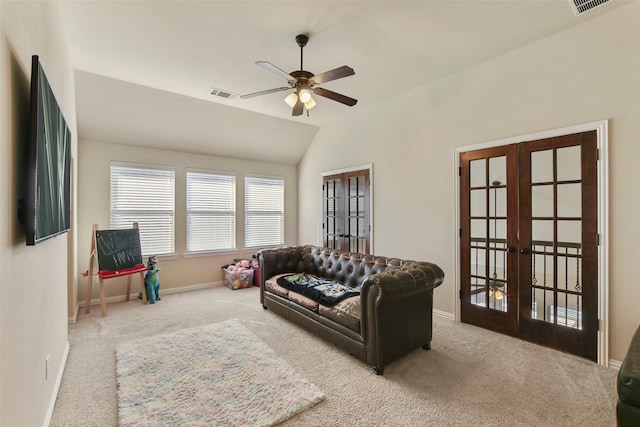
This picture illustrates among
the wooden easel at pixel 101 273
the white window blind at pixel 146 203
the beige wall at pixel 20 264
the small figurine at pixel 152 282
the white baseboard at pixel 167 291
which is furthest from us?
the white window blind at pixel 146 203

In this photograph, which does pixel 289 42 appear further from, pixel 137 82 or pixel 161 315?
pixel 161 315

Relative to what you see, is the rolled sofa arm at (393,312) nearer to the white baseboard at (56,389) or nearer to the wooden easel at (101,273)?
the white baseboard at (56,389)

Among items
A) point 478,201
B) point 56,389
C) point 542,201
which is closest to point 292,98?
point 478,201

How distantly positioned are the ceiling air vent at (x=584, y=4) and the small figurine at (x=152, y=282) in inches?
228

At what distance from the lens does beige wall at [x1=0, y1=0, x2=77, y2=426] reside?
1192 millimetres

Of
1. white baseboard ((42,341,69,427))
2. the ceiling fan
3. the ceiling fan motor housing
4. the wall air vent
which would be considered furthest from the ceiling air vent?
white baseboard ((42,341,69,427))

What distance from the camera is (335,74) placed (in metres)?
2.55

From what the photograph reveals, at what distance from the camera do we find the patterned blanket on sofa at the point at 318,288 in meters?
3.09

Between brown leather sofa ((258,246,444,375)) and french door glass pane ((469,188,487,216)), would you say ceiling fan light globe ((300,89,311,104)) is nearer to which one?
brown leather sofa ((258,246,444,375))

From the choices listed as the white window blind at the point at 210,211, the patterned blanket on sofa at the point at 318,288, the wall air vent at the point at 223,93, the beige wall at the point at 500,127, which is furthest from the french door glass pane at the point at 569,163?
the white window blind at the point at 210,211

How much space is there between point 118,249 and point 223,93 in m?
2.74

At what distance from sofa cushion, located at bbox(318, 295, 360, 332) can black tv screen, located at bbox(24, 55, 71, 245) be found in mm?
2287

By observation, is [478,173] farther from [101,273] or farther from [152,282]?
[101,273]

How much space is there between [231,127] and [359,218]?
8.98 feet
